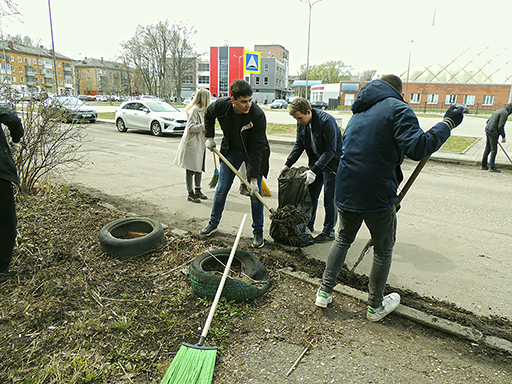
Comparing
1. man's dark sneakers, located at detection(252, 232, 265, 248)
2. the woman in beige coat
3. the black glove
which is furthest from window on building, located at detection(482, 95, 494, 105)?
the black glove

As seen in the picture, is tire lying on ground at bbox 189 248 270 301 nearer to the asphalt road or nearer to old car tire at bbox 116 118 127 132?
the asphalt road

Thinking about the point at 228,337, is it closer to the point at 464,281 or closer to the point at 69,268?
the point at 69,268

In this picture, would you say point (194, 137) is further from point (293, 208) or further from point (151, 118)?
point (151, 118)

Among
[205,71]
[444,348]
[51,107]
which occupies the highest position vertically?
[205,71]

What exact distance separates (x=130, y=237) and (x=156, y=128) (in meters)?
12.3

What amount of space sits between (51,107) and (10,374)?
415 cm

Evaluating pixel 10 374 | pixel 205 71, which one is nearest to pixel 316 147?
pixel 10 374

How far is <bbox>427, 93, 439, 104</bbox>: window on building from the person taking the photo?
60.6 metres

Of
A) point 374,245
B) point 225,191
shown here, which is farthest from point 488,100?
point 374,245

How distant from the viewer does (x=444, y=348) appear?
104 inches

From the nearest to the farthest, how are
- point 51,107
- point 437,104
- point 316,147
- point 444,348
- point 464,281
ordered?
point 444,348 → point 464,281 → point 316,147 → point 51,107 → point 437,104

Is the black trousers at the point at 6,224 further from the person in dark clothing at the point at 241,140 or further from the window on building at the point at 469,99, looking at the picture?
the window on building at the point at 469,99

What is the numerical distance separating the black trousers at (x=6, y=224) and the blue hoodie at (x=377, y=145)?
297cm

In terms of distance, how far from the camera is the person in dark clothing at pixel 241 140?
410cm
